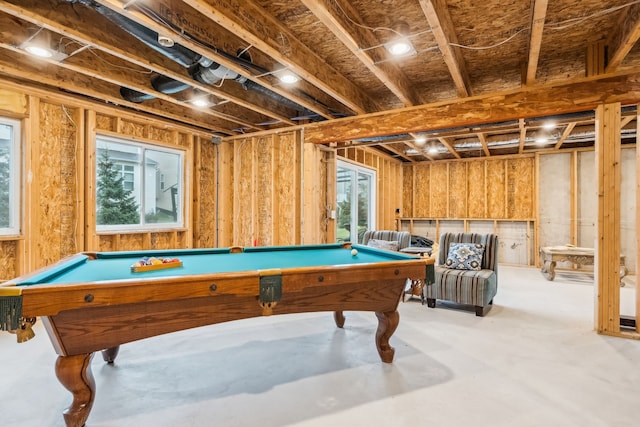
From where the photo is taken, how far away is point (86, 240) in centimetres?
419

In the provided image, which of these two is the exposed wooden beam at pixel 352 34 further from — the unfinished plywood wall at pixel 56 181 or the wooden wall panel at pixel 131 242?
the wooden wall panel at pixel 131 242

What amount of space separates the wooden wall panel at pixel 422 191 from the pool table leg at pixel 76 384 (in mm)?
8072

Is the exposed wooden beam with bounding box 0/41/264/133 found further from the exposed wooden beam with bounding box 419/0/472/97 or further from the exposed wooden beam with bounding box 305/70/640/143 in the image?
A: the exposed wooden beam with bounding box 419/0/472/97

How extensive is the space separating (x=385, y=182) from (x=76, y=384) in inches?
279

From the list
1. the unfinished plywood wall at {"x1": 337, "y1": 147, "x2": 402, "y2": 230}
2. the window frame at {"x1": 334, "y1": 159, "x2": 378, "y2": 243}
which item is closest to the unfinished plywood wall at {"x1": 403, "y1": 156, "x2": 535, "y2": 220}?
the unfinished plywood wall at {"x1": 337, "y1": 147, "x2": 402, "y2": 230}

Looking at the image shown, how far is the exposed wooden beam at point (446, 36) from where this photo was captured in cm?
232

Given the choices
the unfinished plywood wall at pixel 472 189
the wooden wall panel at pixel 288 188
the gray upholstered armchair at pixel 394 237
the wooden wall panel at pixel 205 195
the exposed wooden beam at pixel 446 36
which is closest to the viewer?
the exposed wooden beam at pixel 446 36

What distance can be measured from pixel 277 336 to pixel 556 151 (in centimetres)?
730

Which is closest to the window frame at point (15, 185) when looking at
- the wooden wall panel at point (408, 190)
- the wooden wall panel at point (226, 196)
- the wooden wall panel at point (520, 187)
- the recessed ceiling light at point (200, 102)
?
the recessed ceiling light at point (200, 102)

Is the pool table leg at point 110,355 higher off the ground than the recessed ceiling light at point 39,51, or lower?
lower

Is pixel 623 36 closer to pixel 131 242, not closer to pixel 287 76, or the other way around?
pixel 287 76

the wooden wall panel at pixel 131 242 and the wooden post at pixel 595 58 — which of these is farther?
the wooden wall panel at pixel 131 242

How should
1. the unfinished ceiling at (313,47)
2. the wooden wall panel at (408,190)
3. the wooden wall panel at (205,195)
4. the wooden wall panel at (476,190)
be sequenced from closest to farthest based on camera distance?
1. the unfinished ceiling at (313,47)
2. the wooden wall panel at (205,195)
3. the wooden wall panel at (476,190)
4. the wooden wall panel at (408,190)

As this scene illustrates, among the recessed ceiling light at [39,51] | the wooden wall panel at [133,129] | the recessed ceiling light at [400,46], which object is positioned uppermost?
the recessed ceiling light at [400,46]
